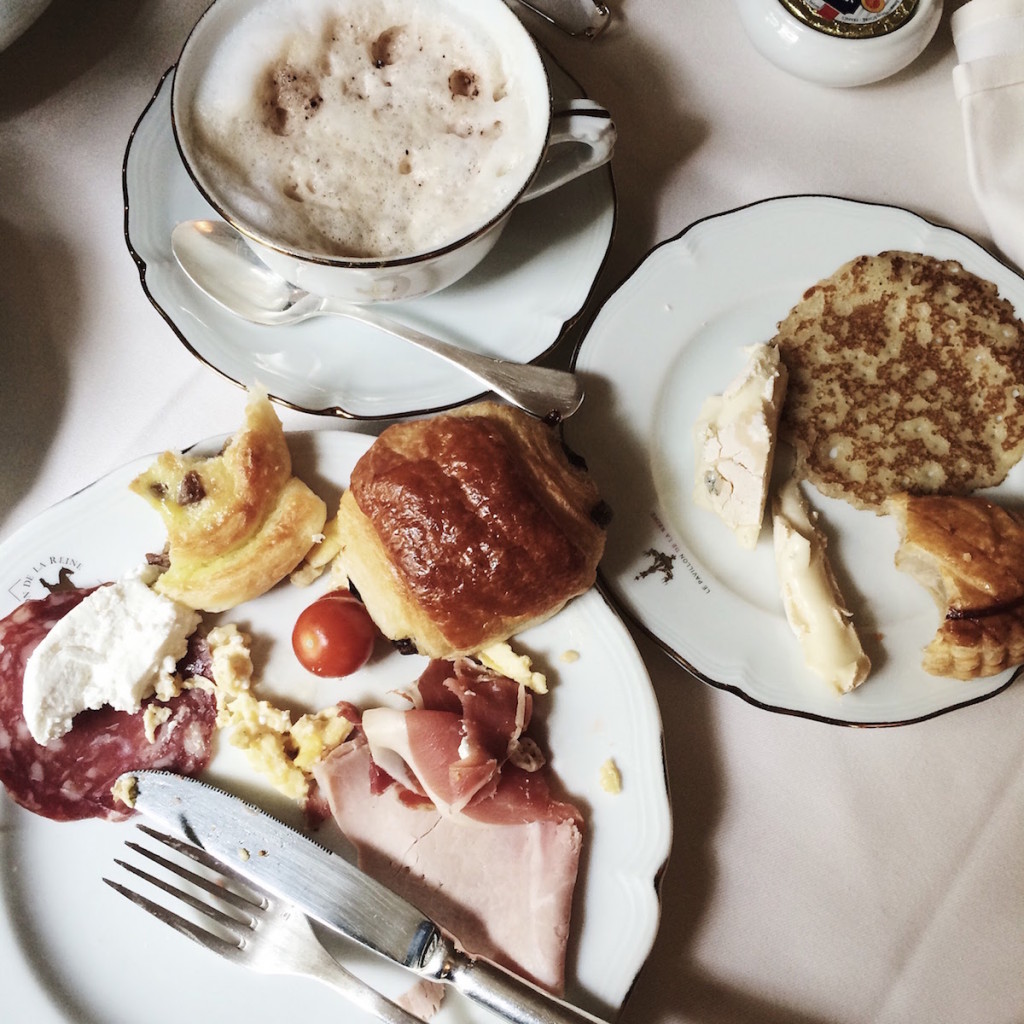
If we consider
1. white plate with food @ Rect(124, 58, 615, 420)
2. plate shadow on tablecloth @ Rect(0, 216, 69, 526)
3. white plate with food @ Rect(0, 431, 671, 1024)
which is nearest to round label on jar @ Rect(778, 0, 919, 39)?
white plate with food @ Rect(124, 58, 615, 420)

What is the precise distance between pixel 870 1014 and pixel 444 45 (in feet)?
4.52

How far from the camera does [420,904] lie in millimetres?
1173

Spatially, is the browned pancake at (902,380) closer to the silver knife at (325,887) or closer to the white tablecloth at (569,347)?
the white tablecloth at (569,347)

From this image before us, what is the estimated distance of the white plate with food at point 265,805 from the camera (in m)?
1.12

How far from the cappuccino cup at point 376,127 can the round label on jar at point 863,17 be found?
1.54ft

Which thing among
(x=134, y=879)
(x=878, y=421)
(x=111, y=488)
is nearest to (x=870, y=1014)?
(x=878, y=421)

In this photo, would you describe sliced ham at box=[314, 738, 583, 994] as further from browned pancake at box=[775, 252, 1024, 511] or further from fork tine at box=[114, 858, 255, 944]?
browned pancake at box=[775, 252, 1024, 511]

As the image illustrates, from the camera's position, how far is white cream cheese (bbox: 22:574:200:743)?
1130 mm

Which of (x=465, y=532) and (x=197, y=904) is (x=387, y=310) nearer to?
(x=465, y=532)

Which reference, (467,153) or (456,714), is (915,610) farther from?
(467,153)

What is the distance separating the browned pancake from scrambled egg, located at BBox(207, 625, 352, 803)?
770 mm

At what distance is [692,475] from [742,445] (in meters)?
0.09

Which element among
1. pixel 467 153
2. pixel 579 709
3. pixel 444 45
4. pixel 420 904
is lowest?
pixel 420 904

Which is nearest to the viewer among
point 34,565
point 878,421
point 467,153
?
point 467,153
